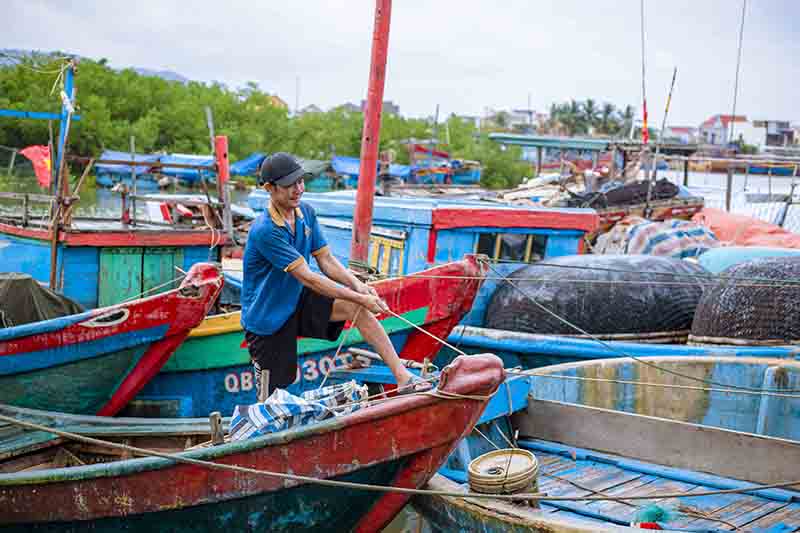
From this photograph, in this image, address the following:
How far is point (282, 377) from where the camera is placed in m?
4.88

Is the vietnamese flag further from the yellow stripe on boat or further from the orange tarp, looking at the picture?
the orange tarp

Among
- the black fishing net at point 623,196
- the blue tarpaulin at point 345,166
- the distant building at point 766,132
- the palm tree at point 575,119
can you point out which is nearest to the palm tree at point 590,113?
the palm tree at point 575,119

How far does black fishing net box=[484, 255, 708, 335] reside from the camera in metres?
7.71

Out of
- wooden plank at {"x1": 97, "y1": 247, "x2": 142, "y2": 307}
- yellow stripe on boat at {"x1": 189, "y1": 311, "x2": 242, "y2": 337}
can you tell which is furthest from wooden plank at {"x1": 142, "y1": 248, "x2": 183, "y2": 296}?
yellow stripe on boat at {"x1": 189, "y1": 311, "x2": 242, "y2": 337}

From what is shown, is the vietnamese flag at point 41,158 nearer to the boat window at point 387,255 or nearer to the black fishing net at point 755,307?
the boat window at point 387,255

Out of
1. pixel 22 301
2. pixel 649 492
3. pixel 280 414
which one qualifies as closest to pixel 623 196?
pixel 649 492

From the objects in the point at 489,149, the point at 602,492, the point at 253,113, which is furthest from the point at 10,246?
the point at 253,113

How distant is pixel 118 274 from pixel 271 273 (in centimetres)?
516

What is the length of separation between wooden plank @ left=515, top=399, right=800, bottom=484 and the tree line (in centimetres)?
3706

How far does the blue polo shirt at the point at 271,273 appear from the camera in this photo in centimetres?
459

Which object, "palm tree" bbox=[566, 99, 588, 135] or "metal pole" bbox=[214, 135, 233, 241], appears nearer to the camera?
"metal pole" bbox=[214, 135, 233, 241]

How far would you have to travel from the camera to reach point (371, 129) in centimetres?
714

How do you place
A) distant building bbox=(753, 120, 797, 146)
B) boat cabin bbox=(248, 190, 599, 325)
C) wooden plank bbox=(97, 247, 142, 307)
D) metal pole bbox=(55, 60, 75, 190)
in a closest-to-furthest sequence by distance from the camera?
boat cabin bbox=(248, 190, 599, 325), wooden plank bbox=(97, 247, 142, 307), metal pole bbox=(55, 60, 75, 190), distant building bbox=(753, 120, 797, 146)

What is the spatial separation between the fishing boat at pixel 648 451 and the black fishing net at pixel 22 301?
3.86 metres
